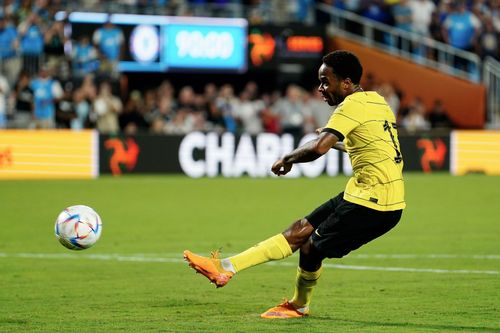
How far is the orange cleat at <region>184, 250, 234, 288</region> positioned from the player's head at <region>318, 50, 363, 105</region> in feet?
5.17

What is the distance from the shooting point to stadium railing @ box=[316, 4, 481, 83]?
32247 millimetres

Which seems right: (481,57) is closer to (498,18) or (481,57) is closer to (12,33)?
(498,18)

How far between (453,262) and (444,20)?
69.6 feet

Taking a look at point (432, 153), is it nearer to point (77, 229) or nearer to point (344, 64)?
point (77, 229)

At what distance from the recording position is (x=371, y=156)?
815 centimetres

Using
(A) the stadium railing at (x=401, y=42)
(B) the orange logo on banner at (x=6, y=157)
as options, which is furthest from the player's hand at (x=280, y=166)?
(A) the stadium railing at (x=401, y=42)

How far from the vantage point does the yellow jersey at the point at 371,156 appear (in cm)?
809

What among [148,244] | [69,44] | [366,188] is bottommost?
[148,244]

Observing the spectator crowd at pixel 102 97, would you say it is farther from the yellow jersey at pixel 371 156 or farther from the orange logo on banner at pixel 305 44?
the yellow jersey at pixel 371 156

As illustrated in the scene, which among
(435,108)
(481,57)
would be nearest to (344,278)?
(435,108)

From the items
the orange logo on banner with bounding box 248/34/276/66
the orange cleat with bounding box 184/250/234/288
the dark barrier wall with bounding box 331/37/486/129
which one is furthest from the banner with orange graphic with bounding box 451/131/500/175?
the orange cleat with bounding box 184/250/234/288

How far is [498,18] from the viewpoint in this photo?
111ft

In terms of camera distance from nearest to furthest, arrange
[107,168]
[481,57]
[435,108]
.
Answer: [107,168] < [435,108] < [481,57]

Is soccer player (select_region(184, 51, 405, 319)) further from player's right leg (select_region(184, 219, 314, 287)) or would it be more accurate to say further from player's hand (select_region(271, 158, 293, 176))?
player's hand (select_region(271, 158, 293, 176))
